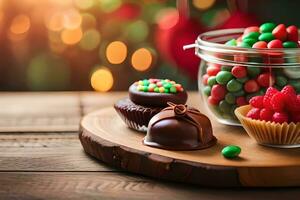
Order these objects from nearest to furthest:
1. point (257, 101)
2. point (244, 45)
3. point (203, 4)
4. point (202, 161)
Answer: point (202, 161)
point (257, 101)
point (244, 45)
point (203, 4)

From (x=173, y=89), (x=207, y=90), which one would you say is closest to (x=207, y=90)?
(x=207, y=90)

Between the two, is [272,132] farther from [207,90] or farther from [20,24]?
[20,24]

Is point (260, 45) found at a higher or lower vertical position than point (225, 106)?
higher

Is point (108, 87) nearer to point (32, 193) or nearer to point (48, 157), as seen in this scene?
point (48, 157)

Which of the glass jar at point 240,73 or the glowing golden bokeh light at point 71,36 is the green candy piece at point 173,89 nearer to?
the glass jar at point 240,73

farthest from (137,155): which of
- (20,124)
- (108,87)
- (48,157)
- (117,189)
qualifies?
(108,87)

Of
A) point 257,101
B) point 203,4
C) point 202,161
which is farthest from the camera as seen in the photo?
point 203,4
